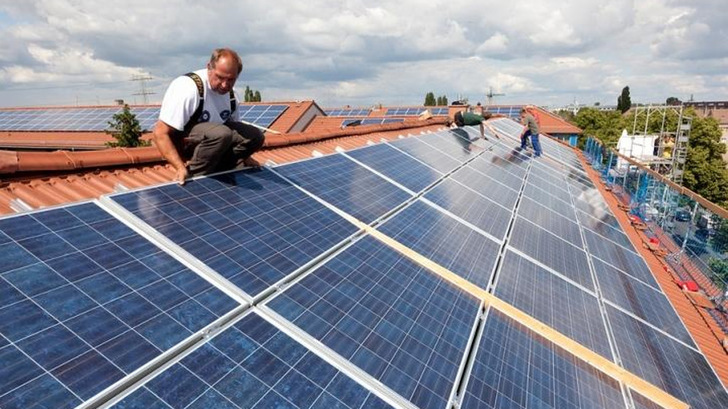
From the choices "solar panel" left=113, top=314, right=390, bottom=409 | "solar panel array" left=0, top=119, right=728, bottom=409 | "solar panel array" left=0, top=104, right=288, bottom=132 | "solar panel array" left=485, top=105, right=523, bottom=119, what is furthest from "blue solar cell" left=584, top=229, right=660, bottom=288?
"solar panel array" left=485, top=105, right=523, bottom=119

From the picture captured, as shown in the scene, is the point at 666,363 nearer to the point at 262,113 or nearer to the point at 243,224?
the point at 243,224

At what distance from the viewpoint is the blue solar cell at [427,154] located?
10656 millimetres

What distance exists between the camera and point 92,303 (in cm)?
285

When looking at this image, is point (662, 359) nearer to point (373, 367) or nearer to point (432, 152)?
point (373, 367)

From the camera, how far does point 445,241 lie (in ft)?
20.3

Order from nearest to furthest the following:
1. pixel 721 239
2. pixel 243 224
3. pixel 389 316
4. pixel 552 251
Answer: pixel 389 316 < pixel 243 224 < pixel 552 251 < pixel 721 239

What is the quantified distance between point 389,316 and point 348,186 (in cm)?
308

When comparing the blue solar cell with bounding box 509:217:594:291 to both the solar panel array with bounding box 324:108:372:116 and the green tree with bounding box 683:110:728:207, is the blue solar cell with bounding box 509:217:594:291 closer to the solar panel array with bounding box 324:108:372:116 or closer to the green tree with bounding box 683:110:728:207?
the solar panel array with bounding box 324:108:372:116

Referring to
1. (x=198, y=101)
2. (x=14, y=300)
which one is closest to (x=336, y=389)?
(x=14, y=300)

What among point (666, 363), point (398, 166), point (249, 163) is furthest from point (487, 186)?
point (249, 163)

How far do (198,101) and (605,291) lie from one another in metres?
6.86

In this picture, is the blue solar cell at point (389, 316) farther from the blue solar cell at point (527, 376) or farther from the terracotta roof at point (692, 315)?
the terracotta roof at point (692, 315)

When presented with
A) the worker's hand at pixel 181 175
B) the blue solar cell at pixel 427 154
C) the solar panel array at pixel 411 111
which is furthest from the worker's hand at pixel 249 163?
the solar panel array at pixel 411 111

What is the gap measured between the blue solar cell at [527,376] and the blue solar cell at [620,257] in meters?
4.73
